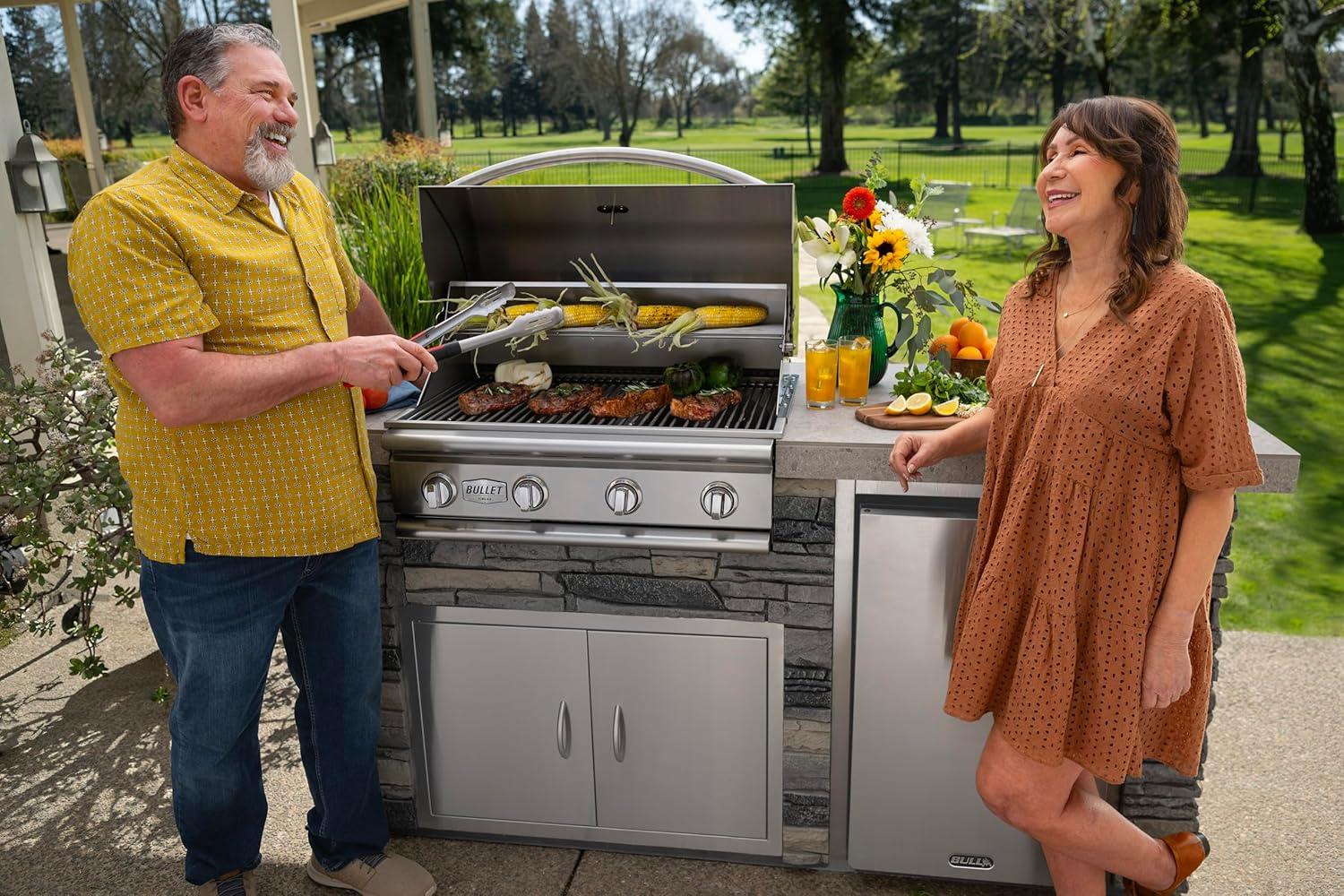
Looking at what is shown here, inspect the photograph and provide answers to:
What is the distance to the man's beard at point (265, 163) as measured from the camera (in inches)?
69.3

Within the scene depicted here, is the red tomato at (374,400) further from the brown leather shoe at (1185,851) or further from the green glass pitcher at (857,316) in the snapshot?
the brown leather shoe at (1185,851)

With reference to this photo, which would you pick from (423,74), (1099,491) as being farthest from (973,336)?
(423,74)

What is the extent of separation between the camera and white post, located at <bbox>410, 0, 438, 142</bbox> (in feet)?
38.5

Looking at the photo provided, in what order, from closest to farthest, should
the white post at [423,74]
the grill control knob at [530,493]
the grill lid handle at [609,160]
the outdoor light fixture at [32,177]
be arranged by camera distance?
the grill control knob at [530,493], the grill lid handle at [609,160], the outdoor light fixture at [32,177], the white post at [423,74]

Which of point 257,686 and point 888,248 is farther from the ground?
point 888,248

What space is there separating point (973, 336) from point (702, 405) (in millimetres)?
723

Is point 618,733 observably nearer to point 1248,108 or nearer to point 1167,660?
point 1167,660

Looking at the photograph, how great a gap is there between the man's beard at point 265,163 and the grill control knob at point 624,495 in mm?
835

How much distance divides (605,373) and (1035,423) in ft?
3.99

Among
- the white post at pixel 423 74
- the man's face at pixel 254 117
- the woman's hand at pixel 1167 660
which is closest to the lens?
the woman's hand at pixel 1167 660

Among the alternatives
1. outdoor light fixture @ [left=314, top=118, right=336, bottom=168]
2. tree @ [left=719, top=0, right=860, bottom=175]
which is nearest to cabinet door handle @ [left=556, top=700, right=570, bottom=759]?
outdoor light fixture @ [left=314, top=118, right=336, bottom=168]

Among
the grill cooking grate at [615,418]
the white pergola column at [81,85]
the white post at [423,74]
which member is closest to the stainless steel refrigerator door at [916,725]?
the grill cooking grate at [615,418]

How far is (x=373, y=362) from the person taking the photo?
1774mm

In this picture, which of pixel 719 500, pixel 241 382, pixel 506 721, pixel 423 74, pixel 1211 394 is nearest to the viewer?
pixel 1211 394
